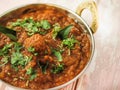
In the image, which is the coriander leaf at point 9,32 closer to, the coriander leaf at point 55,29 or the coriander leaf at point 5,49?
the coriander leaf at point 5,49

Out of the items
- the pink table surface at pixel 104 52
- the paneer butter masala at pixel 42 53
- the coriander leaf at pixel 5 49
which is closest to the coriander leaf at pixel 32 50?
the paneer butter masala at pixel 42 53

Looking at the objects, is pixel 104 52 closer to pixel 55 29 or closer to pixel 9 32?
pixel 55 29

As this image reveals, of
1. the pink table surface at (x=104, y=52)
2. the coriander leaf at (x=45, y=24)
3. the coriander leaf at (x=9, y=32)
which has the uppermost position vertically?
the coriander leaf at (x=45, y=24)

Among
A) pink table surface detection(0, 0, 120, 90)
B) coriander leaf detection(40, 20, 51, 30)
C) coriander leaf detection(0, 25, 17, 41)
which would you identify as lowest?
pink table surface detection(0, 0, 120, 90)

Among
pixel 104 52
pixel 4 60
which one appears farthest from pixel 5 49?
pixel 104 52

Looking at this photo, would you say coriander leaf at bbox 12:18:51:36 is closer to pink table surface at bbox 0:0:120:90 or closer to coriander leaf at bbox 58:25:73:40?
coriander leaf at bbox 58:25:73:40

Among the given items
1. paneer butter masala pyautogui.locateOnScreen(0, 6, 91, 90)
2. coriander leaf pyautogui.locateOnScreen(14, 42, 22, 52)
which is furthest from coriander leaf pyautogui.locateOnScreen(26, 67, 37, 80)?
coriander leaf pyautogui.locateOnScreen(14, 42, 22, 52)
